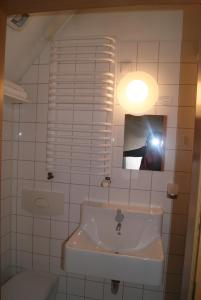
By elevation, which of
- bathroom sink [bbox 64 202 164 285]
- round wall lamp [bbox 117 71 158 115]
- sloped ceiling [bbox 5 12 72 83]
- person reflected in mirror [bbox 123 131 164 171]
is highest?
sloped ceiling [bbox 5 12 72 83]

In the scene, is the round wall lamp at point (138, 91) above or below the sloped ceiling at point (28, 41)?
below

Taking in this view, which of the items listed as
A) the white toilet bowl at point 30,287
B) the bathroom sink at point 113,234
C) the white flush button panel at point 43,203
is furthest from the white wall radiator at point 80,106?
the white toilet bowl at point 30,287

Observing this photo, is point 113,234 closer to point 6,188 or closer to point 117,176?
point 117,176

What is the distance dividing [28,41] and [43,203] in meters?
1.26

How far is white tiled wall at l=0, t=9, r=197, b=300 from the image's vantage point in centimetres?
167

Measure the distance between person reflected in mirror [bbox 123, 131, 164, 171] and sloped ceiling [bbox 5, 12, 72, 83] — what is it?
1082 mm

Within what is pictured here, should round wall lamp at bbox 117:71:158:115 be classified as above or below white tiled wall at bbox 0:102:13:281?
above

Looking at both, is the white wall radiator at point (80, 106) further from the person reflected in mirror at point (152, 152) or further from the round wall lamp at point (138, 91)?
the person reflected in mirror at point (152, 152)

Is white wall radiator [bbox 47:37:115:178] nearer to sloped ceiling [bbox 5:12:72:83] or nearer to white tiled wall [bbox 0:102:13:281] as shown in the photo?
sloped ceiling [bbox 5:12:72:83]

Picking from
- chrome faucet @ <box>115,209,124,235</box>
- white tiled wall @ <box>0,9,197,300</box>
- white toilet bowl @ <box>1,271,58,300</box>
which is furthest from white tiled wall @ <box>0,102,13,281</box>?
chrome faucet @ <box>115,209,124,235</box>

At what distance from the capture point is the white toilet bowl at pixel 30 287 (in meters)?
1.56

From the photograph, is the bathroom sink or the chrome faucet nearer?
the bathroom sink

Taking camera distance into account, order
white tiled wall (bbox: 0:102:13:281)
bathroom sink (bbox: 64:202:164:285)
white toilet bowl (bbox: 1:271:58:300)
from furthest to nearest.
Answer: white tiled wall (bbox: 0:102:13:281), white toilet bowl (bbox: 1:271:58:300), bathroom sink (bbox: 64:202:164:285)

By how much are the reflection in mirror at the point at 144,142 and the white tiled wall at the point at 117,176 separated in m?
0.05
